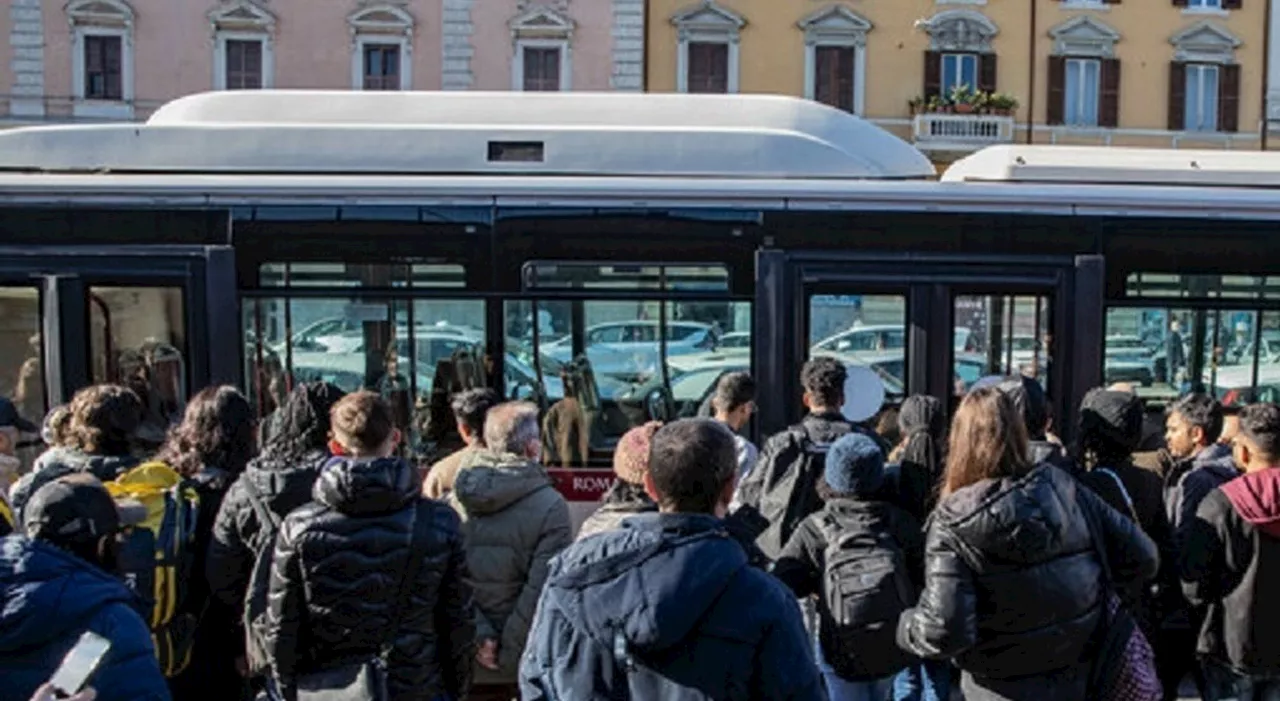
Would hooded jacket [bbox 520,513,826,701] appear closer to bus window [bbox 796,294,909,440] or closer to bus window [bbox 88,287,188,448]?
bus window [bbox 796,294,909,440]

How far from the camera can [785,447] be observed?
209 inches

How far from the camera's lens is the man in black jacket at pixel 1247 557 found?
15.2 feet

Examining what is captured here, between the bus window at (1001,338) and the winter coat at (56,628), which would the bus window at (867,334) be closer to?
the bus window at (1001,338)

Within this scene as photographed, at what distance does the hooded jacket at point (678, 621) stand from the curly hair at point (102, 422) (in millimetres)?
2565

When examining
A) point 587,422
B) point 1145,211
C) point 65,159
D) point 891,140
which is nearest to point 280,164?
point 65,159

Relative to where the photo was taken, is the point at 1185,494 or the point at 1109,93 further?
the point at 1109,93

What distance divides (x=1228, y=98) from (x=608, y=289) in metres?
34.9

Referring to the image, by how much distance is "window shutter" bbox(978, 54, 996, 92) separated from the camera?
36.6 m

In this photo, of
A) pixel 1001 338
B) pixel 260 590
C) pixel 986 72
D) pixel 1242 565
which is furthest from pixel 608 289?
pixel 986 72

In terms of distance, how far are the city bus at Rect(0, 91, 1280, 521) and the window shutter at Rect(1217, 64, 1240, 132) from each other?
3287cm

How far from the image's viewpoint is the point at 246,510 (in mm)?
4414

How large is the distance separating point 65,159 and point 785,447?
193 inches

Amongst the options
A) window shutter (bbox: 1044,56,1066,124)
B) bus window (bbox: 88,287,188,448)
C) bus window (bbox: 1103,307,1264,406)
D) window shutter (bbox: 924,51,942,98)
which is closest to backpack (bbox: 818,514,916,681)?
bus window (bbox: 1103,307,1264,406)

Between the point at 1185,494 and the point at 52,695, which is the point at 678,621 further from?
the point at 1185,494
